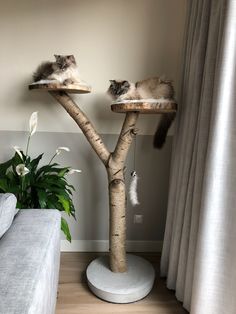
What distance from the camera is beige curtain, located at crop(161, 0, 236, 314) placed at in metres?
1.26

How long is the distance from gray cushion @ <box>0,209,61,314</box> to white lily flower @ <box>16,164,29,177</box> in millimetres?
405

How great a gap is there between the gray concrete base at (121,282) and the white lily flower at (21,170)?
80 centimetres

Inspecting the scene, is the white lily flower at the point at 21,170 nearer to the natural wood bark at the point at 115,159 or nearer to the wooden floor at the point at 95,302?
the natural wood bark at the point at 115,159

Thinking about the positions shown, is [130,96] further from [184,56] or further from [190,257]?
[190,257]

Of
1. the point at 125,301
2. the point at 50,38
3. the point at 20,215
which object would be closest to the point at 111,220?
the point at 125,301

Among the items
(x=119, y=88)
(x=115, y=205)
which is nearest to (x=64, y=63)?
(x=119, y=88)

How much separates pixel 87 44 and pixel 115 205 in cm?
122

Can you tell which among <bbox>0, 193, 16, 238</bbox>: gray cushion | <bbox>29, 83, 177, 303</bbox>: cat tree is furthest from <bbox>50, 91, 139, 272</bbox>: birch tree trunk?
<bbox>0, 193, 16, 238</bbox>: gray cushion

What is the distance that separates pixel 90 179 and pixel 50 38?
113 cm

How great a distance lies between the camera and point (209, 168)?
4.32 ft

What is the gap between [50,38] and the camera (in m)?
2.06

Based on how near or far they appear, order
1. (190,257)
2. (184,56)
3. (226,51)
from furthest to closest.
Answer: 1. (184,56)
2. (190,257)
3. (226,51)

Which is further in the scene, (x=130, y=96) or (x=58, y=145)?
(x=58, y=145)

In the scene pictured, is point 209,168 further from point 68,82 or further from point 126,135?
point 68,82
